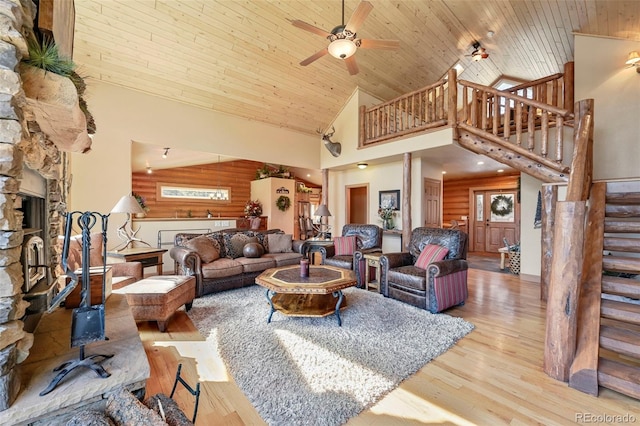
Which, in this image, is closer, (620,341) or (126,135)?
(620,341)

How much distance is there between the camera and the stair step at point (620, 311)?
6.50ft

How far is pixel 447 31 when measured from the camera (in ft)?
16.7

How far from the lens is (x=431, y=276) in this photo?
128 inches

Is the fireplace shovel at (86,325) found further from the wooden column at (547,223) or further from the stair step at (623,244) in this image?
the wooden column at (547,223)

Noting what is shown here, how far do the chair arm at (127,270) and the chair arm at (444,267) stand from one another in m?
3.64

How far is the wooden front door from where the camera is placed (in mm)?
7605

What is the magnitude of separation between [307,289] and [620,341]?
96.0 inches

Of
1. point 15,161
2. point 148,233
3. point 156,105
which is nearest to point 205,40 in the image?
point 156,105

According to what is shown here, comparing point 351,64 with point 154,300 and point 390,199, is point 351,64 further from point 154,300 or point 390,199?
point 154,300

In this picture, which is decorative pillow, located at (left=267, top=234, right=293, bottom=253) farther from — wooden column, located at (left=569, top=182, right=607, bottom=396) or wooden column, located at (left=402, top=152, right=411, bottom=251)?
wooden column, located at (left=569, top=182, right=607, bottom=396)

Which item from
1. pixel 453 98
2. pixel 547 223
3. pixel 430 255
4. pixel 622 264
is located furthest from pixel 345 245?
pixel 622 264

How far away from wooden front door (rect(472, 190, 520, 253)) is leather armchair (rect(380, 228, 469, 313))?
4.87 m

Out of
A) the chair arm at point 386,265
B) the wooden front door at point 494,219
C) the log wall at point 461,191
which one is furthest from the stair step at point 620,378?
the log wall at point 461,191

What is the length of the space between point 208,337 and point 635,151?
6023mm
